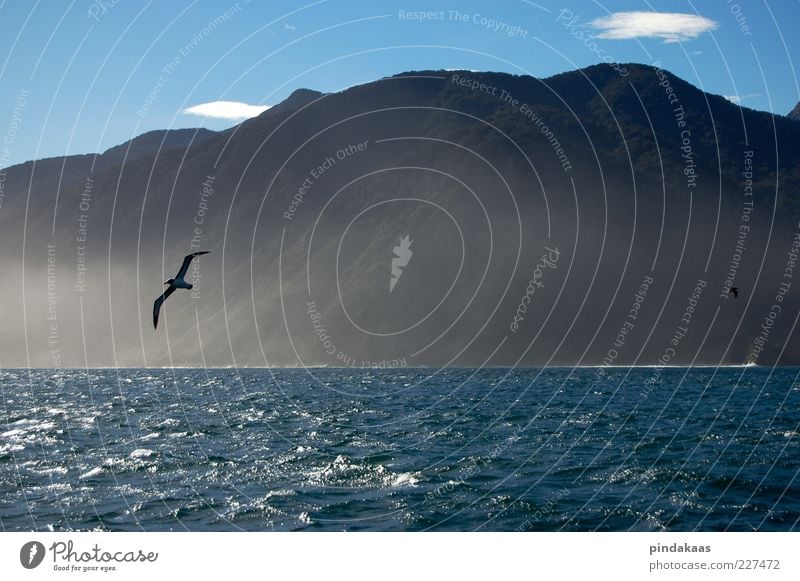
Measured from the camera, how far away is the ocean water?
2711cm

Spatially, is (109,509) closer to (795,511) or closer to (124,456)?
(124,456)

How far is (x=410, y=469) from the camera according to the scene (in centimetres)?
3450

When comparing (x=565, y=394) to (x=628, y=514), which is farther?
(x=565, y=394)

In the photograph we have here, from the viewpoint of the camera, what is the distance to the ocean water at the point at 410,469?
27109 mm

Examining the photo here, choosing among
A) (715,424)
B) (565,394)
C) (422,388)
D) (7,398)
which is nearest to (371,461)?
(715,424)

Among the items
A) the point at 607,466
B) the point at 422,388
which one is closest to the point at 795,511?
the point at 607,466

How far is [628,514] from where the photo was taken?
88.5ft

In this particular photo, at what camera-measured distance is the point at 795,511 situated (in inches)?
1072

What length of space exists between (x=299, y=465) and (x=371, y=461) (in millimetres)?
2676

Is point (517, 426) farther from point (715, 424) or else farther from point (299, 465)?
point (299, 465)

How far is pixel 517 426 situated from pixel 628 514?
21.8 meters
